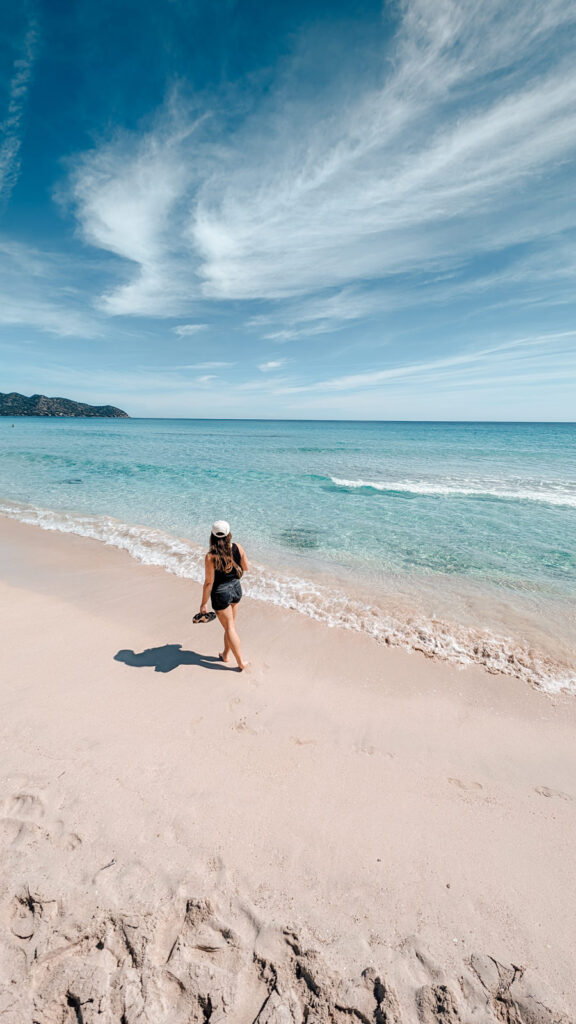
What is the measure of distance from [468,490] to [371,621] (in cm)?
1592

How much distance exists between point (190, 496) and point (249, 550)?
317 inches

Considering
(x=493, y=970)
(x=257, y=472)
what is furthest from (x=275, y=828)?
(x=257, y=472)

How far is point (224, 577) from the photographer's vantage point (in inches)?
208

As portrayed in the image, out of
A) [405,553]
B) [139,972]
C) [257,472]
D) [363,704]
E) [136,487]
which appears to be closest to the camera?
[139,972]

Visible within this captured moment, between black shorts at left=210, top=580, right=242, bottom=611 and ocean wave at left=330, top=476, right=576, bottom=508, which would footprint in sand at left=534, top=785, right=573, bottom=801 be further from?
ocean wave at left=330, top=476, right=576, bottom=508

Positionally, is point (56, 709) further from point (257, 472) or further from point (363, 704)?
point (257, 472)

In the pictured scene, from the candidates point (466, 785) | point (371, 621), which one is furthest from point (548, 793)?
point (371, 621)

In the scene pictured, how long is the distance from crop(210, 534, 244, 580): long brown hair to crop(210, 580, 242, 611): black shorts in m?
0.19

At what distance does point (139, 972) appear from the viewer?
7.61ft

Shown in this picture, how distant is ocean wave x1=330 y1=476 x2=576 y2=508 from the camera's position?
18.3m

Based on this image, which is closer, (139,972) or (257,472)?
(139,972)

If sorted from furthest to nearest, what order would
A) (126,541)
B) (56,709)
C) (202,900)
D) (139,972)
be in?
1. (126,541)
2. (56,709)
3. (202,900)
4. (139,972)

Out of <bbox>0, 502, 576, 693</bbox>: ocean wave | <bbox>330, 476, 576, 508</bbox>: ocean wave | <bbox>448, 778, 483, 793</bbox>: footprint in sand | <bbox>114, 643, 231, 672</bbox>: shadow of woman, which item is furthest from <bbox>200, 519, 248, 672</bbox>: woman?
<bbox>330, 476, 576, 508</bbox>: ocean wave

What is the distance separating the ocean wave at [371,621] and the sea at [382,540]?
0.11ft
